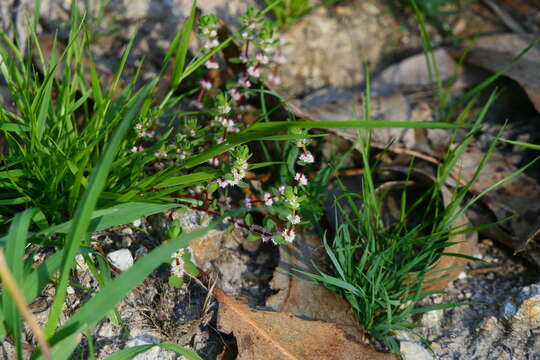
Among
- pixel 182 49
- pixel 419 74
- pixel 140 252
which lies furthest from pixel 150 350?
pixel 419 74

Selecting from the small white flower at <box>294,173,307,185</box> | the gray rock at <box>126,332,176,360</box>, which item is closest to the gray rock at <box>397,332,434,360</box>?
the small white flower at <box>294,173,307,185</box>

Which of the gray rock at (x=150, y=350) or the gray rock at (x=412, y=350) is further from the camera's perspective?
the gray rock at (x=412, y=350)

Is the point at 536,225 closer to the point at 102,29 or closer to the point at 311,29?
the point at 311,29

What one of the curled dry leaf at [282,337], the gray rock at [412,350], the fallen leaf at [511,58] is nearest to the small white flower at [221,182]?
the curled dry leaf at [282,337]

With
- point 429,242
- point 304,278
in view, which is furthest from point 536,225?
point 304,278

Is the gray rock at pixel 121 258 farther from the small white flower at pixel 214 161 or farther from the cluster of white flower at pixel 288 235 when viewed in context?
the cluster of white flower at pixel 288 235

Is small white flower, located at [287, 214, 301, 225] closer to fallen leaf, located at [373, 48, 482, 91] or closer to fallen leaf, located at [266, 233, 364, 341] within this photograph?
fallen leaf, located at [266, 233, 364, 341]
